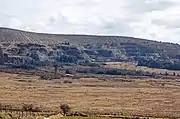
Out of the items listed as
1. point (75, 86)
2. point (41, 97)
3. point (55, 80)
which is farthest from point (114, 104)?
point (55, 80)

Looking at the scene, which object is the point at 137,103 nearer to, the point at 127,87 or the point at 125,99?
the point at 125,99

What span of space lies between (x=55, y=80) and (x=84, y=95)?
194 feet

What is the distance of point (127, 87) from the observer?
172 m

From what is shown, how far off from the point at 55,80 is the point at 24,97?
68.4 metres

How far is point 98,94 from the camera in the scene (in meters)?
143

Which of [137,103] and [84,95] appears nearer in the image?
[137,103]

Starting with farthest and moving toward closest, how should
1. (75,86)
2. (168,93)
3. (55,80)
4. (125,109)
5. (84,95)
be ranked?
(55,80)
(75,86)
(168,93)
(84,95)
(125,109)

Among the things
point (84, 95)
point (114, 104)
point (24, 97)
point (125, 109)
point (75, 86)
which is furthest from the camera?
point (75, 86)

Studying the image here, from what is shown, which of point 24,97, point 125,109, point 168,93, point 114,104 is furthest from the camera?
point 168,93

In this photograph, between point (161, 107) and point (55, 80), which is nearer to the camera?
point (161, 107)

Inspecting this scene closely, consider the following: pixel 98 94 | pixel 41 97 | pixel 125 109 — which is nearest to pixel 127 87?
pixel 98 94

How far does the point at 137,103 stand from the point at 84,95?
24.3 m

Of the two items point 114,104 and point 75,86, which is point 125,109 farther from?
point 75,86

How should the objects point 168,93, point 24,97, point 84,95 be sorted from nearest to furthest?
point 24,97
point 84,95
point 168,93
